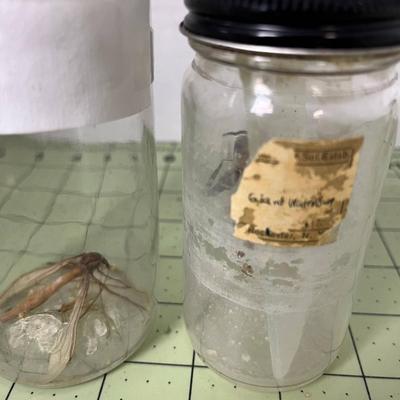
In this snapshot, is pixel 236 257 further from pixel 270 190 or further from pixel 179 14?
pixel 179 14

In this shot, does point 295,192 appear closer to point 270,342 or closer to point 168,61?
point 270,342

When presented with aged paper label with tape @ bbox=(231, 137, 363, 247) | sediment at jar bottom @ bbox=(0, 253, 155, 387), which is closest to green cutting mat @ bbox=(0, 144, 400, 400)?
sediment at jar bottom @ bbox=(0, 253, 155, 387)

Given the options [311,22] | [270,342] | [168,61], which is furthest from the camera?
[168,61]

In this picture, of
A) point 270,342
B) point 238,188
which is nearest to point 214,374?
point 270,342

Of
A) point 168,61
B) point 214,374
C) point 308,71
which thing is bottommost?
point 214,374

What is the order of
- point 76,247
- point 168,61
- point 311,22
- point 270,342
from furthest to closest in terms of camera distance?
point 168,61, point 76,247, point 270,342, point 311,22

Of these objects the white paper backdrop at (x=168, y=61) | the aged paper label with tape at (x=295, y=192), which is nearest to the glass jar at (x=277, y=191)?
the aged paper label with tape at (x=295, y=192)

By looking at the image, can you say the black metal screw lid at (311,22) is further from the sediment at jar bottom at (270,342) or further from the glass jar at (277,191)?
the sediment at jar bottom at (270,342)
